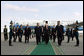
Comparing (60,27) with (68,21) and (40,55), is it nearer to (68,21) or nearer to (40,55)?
(40,55)

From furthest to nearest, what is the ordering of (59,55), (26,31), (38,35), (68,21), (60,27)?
(68,21)
(26,31)
(38,35)
(60,27)
(59,55)

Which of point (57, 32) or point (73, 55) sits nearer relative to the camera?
point (73, 55)

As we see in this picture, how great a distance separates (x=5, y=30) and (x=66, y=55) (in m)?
15.5

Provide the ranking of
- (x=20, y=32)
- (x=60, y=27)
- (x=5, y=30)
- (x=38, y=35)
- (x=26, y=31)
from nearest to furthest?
1. (x=60, y=27)
2. (x=38, y=35)
3. (x=26, y=31)
4. (x=20, y=32)
5. (x=5, y=30)

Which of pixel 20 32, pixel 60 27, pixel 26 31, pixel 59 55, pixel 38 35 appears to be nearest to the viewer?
pixel 59 55

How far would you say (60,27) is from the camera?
18.5 m

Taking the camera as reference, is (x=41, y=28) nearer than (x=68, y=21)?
Yes

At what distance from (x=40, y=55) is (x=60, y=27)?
7.52m

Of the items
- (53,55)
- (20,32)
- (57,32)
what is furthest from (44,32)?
(53,55)

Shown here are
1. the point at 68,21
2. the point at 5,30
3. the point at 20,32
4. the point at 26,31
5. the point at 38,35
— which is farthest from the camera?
the point at 68,21

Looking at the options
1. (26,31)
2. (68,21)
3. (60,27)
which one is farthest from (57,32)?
(68,21)

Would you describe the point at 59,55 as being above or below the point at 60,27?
below

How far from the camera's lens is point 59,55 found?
11219 mm

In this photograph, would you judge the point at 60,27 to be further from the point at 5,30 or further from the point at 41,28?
the point at 5,30
